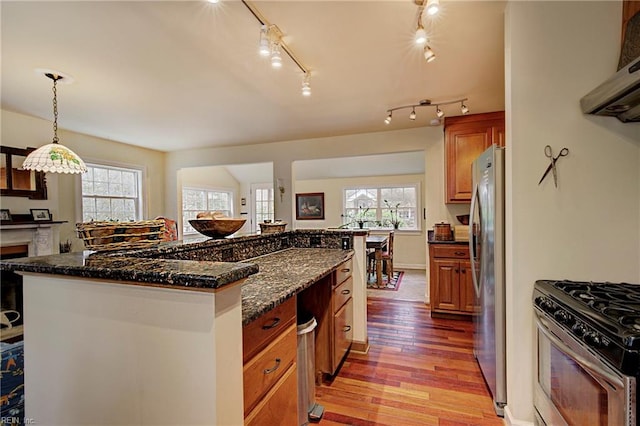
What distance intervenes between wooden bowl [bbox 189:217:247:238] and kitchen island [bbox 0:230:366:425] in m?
0.63

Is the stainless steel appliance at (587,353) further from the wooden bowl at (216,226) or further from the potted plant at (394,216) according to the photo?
the potted plant at (394,216)

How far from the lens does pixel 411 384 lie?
219 cm

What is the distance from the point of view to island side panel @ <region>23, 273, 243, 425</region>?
0.87 meters

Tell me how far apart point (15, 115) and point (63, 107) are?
31.6 inches

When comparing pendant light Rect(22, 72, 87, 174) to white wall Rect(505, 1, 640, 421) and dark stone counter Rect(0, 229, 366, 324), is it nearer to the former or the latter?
dark stone counter Rect(0, 229, 366, 324)

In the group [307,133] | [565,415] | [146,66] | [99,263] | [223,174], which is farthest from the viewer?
[223,174]

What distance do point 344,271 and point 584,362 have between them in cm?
151

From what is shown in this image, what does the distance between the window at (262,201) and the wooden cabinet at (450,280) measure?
18.4 feet

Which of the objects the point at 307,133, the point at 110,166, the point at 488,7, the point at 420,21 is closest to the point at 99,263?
the point at 420,21

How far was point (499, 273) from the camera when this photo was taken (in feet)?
5.88

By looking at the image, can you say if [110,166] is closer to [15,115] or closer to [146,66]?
[15,115]

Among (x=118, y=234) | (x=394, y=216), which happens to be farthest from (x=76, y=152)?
(x=394, y=216)

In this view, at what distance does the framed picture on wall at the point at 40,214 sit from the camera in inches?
141

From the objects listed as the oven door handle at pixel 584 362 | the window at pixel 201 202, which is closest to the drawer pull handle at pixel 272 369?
the oven door handle at pixel 584 362
